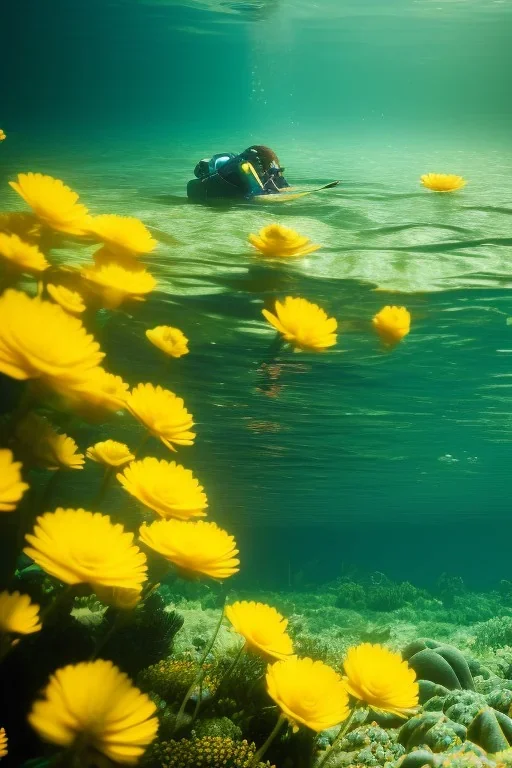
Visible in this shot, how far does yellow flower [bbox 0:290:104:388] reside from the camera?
118 cm

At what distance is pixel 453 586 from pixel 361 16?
87.4 ft

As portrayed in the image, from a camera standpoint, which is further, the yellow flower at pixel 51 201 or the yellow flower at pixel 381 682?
the yellow flower at pixel 51 201

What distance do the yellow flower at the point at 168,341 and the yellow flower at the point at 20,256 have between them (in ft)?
1.46

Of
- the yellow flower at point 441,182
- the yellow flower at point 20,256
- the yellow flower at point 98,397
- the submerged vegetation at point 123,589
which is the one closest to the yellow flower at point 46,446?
the submerged vegetation at point 123,589

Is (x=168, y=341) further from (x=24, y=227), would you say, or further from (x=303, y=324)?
(x=24, y=227)

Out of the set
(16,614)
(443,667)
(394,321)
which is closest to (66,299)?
(16,614)

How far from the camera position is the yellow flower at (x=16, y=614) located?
1.16 metres

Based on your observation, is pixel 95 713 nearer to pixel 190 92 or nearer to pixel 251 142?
pixel 251 142

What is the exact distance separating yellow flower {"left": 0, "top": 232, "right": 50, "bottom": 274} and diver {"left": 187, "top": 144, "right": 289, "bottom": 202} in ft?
9.08

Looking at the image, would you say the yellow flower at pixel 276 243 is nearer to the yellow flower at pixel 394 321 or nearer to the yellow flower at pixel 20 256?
the yellow flower at pixel 394 321

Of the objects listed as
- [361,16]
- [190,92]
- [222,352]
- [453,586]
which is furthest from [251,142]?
[453,586]

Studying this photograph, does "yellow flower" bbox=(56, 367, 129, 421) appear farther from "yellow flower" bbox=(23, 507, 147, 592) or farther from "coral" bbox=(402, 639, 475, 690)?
"coral" bbox=(402, 639, 475, 690)

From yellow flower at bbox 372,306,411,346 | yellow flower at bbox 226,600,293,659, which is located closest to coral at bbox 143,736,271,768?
yellow flower at bbox 226,600,293,659

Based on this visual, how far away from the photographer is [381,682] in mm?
1470
